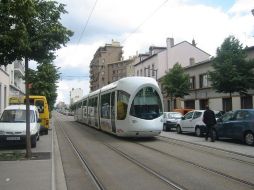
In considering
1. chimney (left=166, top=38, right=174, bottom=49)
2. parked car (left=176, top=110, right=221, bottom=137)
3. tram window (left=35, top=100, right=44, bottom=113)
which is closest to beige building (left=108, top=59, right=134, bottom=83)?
chimney (left=166, top=38, right=174, bottom=49)

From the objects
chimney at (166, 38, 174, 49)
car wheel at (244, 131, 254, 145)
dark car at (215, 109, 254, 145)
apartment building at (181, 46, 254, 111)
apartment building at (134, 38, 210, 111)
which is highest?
chimney at (166, 38, 174, 49)

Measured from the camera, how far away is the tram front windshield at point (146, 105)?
22.1 m

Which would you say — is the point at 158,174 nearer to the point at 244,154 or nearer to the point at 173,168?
→ the point at 173,168

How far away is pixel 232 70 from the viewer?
3145cm

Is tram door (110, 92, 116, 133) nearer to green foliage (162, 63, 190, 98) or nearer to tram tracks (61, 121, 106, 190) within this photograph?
tram tracks (61, 121, 106, 190)

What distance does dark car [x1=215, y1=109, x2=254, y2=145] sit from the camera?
757 inches

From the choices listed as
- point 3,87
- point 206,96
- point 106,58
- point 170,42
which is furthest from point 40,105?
point 106,58

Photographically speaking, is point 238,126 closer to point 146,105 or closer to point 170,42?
point 146,105

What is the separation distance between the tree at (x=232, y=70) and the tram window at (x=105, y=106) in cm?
922

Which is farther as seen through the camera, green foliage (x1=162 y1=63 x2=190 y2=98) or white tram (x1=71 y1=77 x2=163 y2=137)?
green foliage (x1=162 y1=63 x2=190 y2=98)

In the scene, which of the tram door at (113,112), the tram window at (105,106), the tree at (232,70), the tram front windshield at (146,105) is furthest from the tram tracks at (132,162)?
the tree at (232,70)

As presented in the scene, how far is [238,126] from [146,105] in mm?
4811

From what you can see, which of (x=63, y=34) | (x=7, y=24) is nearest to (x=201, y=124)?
(x=63, y=34)

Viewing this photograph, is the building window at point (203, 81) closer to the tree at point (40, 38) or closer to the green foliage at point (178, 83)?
the green foliage at point (178, 83)
